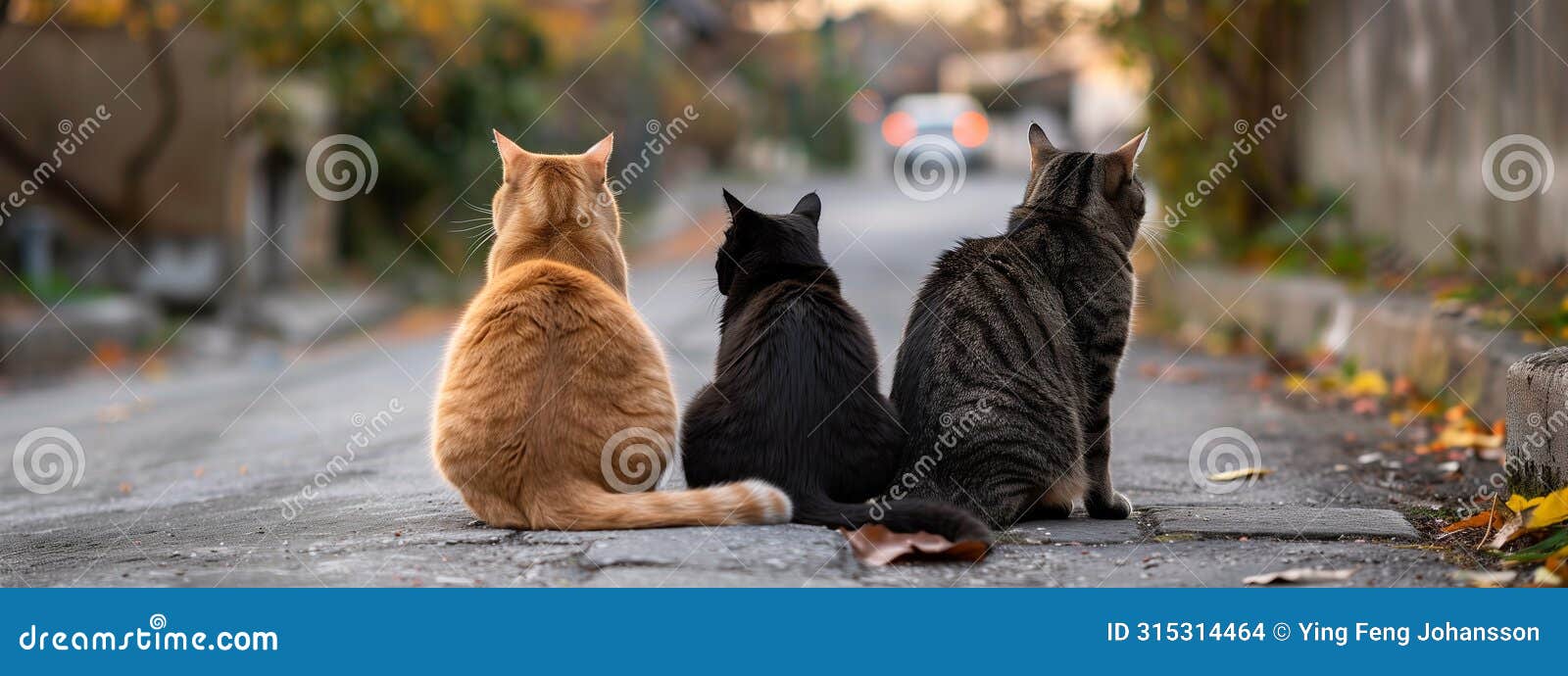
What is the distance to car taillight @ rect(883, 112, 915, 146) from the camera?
2688 centimetres

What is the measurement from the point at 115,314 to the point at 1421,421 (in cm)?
946

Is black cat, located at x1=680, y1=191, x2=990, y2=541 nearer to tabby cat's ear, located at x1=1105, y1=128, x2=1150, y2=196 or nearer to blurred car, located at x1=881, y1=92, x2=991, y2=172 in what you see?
tabby cat's ear, located at x1=1105, y1=128, x2=1150, y2=196

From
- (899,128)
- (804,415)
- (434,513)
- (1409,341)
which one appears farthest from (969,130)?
(804,415)

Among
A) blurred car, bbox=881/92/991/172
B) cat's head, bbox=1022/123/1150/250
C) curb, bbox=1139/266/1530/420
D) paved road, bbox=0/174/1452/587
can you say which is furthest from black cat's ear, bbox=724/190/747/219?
blurred car, bbox=881/92/991/172

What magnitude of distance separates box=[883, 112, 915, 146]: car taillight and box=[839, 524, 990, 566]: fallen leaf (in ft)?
76.7

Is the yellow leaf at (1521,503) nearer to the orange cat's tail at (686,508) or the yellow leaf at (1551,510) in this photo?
the yellow leaf at (1551,510)

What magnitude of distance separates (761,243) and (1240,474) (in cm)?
215

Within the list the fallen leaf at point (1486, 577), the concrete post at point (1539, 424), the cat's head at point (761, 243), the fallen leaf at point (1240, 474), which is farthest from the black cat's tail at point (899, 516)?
the fallen leaf at point (1240, 474)

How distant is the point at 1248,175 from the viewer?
10.3 meters

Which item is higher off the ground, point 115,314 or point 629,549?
point 115,314

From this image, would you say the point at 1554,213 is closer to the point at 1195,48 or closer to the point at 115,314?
the point at 1195,48

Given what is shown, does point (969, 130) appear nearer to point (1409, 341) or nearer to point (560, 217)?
point (1409, 341)

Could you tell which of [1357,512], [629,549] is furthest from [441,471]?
[1357,512]

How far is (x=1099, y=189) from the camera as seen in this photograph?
422cm
